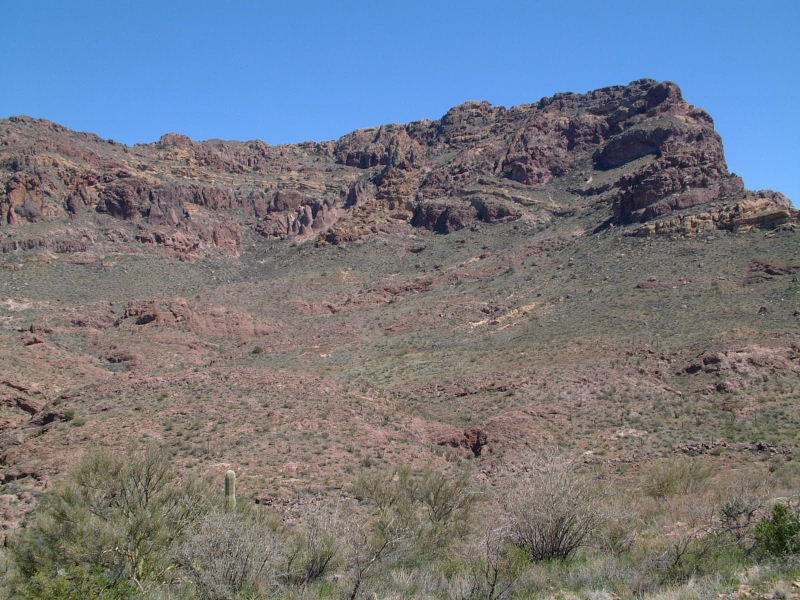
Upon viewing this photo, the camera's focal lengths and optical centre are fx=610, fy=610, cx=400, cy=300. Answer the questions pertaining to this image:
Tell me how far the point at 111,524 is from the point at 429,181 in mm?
82844

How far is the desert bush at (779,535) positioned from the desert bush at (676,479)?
5.35 metres

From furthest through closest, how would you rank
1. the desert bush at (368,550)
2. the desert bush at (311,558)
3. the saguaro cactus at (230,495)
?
the saguaro cactus at (230,495) < the desert bush at (311,558) < the desert bush at (368,550)

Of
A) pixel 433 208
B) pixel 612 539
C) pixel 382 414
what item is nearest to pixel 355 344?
pixel 382 414

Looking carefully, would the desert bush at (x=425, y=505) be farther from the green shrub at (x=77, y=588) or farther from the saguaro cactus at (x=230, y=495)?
the green shrub at (x=77, y=588)

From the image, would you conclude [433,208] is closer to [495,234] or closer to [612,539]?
[495,234]

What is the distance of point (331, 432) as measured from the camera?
23422mm

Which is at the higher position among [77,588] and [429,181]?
[429,181]

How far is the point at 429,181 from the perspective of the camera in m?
90.4

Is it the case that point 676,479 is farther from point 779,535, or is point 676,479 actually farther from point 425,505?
point 425,505

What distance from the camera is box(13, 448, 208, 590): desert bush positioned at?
34.4 feet

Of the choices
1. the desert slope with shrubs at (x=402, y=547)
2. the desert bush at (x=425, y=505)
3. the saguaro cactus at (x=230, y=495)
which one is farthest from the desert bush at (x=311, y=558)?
the saguaro cactus at (x=230, y=495)

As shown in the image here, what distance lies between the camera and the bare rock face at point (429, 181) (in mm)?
60938

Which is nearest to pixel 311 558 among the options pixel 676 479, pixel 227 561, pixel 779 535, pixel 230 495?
pixel 227 561

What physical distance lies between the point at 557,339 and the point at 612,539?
24829 mm
